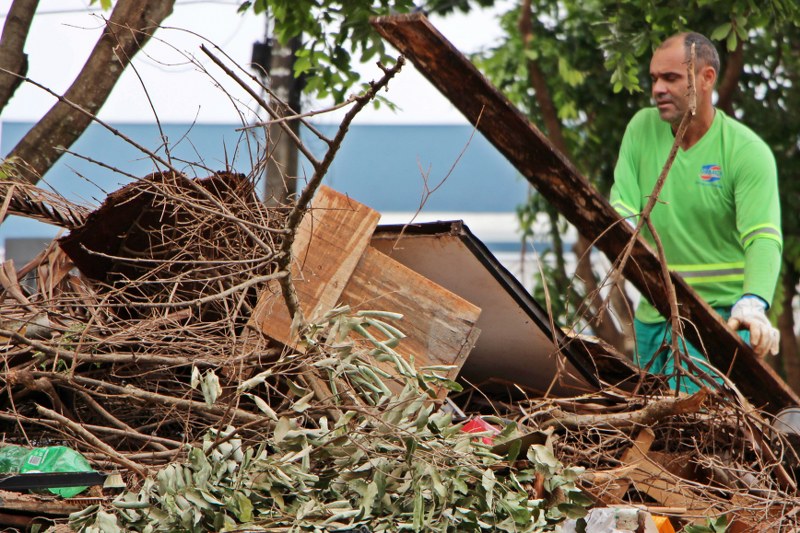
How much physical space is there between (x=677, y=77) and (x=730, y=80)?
4.18 m

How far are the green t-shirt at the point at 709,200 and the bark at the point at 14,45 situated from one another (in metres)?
2.48

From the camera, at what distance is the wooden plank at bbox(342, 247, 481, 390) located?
8.63 feet

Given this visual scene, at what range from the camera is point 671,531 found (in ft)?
7.18

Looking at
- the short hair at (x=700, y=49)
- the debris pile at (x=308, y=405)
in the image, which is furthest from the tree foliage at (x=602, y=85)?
the debris pile at (x=308, y=405)

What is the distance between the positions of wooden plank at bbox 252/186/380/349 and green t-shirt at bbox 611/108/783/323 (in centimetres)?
120

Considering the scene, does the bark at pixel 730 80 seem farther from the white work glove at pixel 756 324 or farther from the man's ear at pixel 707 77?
the white work glove at pixel 756 324

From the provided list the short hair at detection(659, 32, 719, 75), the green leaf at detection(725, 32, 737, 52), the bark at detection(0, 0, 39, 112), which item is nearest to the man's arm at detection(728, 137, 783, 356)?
the short hair at detection(659, 32, 719, 75)

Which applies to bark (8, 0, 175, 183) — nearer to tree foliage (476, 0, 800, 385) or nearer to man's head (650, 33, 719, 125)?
man's head (650, 33, 719, 125)

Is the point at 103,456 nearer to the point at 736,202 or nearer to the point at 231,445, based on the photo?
the point at 231,445

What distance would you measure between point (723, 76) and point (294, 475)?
6.72 meters

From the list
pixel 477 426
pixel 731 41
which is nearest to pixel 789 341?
pixel 731 41

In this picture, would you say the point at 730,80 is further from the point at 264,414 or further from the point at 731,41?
the point at 264,414

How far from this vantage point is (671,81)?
357cm

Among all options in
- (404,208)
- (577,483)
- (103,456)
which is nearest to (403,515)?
(577,483)
